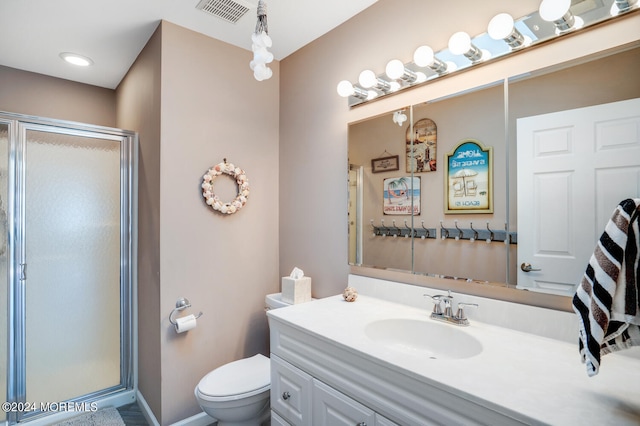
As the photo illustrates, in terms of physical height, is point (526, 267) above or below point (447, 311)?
above

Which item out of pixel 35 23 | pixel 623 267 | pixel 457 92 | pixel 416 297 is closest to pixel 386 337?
pixel 416 297

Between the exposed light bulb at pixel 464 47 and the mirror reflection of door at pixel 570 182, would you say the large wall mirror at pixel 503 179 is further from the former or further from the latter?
the exposed light bulb at pixel 464 47

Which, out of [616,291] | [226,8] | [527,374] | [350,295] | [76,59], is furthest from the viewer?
[76,59]

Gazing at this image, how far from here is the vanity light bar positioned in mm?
1114

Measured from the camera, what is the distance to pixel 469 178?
4.64 ft

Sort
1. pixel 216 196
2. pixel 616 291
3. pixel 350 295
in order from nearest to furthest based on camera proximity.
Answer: pixel 616 291, pixel 350 295, pixel 216 196

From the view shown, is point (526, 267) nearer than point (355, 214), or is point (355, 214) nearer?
point (526, 267)

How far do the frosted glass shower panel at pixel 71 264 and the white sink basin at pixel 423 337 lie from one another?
1991 mm

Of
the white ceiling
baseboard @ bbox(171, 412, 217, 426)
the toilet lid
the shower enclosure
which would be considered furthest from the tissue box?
the white ceiling

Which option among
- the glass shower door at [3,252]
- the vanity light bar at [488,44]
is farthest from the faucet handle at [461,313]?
the glass shower door at [3,252]

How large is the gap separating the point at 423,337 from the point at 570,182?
822 millimetres

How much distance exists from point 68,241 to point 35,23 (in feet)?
4.54

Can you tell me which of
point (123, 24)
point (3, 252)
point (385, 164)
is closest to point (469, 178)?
point (385, 164)

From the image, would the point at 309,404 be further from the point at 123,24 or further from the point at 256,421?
the point at 123,24
